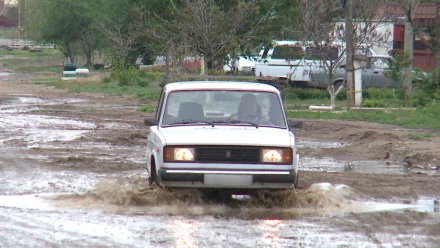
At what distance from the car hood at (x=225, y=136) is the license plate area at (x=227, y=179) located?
0.38 m

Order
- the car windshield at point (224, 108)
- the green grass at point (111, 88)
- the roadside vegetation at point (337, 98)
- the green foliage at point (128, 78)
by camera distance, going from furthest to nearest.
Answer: the green foliage at point (128, 78), the green grass at point (111, 88), the roadside vegetation at point (337, 98), the car windshield at point (224, 108)

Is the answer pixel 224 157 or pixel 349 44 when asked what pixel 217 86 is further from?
pixel 349 44

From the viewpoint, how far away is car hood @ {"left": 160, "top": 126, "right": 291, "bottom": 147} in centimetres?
903

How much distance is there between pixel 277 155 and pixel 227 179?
0.67 meters

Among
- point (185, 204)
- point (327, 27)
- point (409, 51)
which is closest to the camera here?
point (185, 204)

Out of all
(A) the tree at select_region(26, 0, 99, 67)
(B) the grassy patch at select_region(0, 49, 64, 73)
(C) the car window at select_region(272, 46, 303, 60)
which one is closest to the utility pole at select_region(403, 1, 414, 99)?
(C) the car window at select_region(272, 46, 303, 60)

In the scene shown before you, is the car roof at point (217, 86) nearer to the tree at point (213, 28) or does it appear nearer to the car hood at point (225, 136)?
the car hood at point (225, 136)

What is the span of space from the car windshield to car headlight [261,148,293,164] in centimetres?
94

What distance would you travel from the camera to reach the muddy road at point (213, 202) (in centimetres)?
766

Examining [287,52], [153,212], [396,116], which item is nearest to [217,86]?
[153,212]

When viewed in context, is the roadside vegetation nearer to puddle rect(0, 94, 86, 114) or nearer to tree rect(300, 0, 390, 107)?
tree rect(300, 0, 390, 107)

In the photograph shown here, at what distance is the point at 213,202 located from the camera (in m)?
9.77

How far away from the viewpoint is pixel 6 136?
17.7 meters

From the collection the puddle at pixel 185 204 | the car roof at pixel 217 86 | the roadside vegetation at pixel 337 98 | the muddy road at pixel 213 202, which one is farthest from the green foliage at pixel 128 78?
the puddle at pixel 185 204
